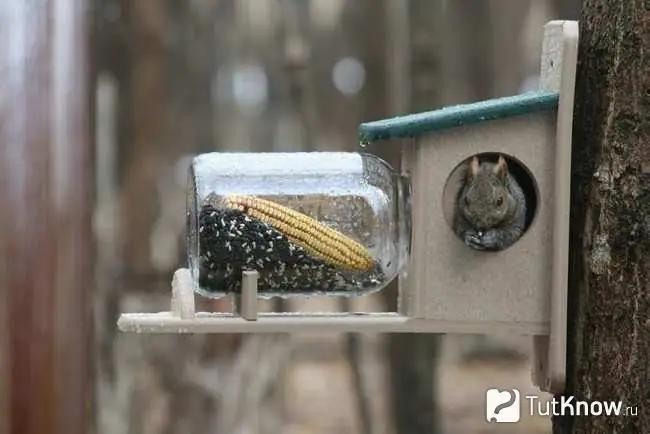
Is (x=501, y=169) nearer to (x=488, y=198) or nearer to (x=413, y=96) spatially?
(x=488, y=198)

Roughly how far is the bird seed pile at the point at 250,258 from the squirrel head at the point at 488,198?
3.4 inches

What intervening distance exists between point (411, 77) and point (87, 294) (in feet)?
1.41

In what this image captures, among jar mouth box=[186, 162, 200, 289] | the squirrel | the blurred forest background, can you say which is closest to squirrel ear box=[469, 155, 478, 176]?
the squirrel

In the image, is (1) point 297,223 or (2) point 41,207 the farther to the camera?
(2) point 41,207

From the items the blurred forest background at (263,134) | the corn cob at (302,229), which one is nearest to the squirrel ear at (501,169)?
the corn cob at (302,229)

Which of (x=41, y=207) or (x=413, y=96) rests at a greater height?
(x=413, y=96)

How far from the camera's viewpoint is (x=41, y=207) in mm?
989

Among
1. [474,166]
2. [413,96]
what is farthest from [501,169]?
[413,96]

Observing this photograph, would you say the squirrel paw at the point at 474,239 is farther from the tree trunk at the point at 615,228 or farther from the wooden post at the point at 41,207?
the wooden post at the point at 41,207

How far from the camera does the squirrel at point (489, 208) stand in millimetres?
623

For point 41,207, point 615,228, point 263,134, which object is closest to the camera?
point 615,228

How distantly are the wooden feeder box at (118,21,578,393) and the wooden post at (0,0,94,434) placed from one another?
15.6 inches

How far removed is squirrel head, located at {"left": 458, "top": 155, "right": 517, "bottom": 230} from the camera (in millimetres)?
622

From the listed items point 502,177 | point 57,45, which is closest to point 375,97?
point 57,45
